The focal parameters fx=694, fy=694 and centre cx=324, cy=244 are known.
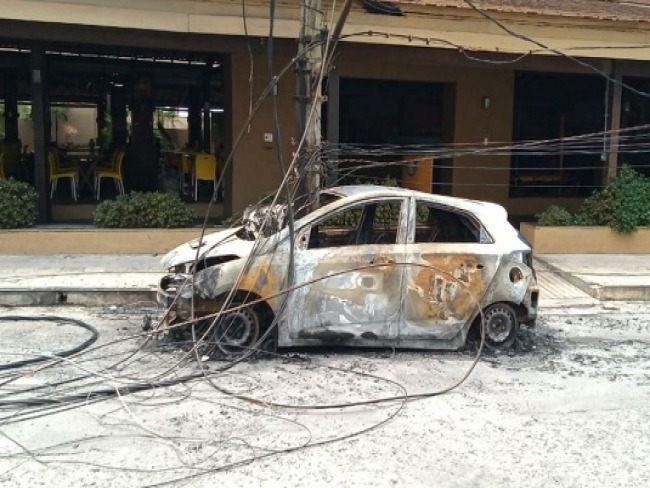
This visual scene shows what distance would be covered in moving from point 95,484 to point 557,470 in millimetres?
2933

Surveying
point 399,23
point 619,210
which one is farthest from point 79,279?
point 619,210

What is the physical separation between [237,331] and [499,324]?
2.72 meters

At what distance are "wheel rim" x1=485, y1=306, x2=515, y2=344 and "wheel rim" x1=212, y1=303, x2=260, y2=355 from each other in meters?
2.40

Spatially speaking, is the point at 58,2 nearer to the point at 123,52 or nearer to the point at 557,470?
the point at 123,52

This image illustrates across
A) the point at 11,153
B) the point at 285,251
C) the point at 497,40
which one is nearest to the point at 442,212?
the point at 285,251

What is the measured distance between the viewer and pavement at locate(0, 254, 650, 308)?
887cm

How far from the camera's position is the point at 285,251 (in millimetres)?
6754

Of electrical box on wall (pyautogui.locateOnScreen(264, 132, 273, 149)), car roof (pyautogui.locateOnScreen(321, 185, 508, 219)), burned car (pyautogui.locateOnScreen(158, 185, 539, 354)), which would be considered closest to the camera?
burned car (pyautogui.locateOnScreen(158, 185, 539, 354))

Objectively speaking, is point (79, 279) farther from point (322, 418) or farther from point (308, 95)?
point (322, 418)

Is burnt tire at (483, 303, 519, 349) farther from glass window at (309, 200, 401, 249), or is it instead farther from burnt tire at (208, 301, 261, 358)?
burnt tire at (208, 301, 261, 358)

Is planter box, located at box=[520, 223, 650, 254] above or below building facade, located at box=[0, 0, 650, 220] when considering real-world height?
below

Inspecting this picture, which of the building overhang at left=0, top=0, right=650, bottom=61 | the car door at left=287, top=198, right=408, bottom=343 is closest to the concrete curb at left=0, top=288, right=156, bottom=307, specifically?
the car door at left=287, top=198, right=408, bottom=343

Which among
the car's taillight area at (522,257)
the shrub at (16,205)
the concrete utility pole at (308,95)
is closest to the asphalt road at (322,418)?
the car's taillight area at (522,257)

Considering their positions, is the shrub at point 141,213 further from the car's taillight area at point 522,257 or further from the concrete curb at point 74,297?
the car's taillight area at point 522,257
